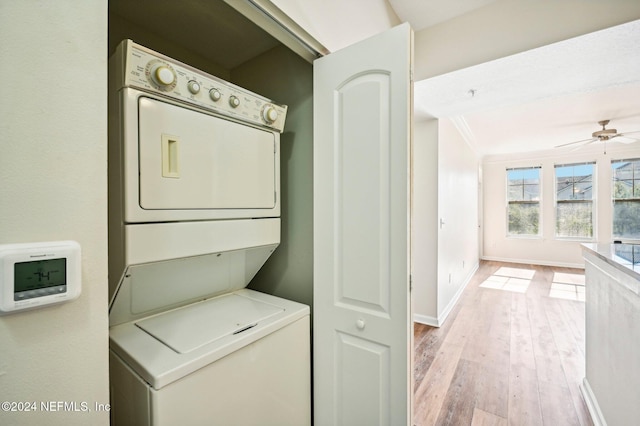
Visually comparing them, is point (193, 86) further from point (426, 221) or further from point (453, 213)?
point (453, 213)

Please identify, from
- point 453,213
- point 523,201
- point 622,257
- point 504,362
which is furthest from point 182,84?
point 523,201

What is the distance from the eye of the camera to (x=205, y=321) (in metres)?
1.08

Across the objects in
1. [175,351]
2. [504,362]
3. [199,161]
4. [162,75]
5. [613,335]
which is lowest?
[504,362]

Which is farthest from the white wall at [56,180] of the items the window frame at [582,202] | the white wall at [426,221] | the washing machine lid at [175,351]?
the window frame at [582,202]

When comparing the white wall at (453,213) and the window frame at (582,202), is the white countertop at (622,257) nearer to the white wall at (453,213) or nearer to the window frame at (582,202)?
the white wall at (453,213)

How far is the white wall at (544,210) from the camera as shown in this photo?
5352 millimetres

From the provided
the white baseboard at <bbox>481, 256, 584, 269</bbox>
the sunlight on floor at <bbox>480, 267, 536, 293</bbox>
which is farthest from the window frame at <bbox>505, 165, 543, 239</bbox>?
the sunlight on floor at <bbox>480, 267, 536, 293</bbox>

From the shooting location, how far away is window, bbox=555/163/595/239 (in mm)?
5590

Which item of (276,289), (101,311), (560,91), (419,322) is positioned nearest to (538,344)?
(419,322)

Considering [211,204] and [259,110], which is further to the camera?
[259,110]

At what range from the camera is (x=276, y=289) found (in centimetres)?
153

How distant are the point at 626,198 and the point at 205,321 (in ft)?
25.1

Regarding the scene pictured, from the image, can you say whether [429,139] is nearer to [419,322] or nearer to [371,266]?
[419,322]

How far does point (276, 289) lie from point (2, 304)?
1.15 metres
